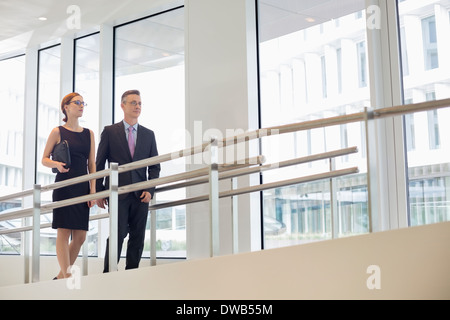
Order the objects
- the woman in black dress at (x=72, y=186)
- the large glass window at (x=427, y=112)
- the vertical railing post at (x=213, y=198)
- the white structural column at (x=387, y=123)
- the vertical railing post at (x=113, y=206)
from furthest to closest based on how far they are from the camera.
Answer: the woman in black dress at (x=72, y=186), the white structural column at (x=387, y=123), the large glass window at (x=427, y=112), the vertical railing post at (x=113, y=206), the vertical railing post at (x=213, y=198)

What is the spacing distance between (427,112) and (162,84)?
331 cm

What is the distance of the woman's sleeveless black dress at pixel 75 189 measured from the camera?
536 cm

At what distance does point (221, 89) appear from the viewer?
20.4 ft

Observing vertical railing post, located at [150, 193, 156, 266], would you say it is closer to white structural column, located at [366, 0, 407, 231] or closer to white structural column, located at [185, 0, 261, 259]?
white structural column, located at [185, 0, 261, 259]

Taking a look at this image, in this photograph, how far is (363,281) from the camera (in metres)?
2.93

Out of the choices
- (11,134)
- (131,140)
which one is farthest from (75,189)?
(11,134)

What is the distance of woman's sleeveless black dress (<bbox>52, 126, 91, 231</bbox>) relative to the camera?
536cm

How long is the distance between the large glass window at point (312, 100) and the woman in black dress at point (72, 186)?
1676 mm

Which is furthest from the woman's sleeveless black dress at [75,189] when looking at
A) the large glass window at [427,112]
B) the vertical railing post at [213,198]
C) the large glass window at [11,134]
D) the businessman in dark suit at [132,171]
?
the large glass window at [11,134]

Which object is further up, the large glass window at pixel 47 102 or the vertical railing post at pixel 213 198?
the large glass window at pixel 47 102

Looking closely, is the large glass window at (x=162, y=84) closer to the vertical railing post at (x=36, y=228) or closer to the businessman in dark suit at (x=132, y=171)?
the businessman in dark suit at (x=132, y=171)

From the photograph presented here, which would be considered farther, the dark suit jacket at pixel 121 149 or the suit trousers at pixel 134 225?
the dark suit jacket at pixel 121 149

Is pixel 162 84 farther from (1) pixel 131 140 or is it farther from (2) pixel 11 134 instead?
(2) pixel 11 134

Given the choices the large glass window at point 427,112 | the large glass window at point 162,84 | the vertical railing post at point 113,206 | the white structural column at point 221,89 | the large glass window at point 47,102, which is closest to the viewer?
the vertical railing post at point 113,206
